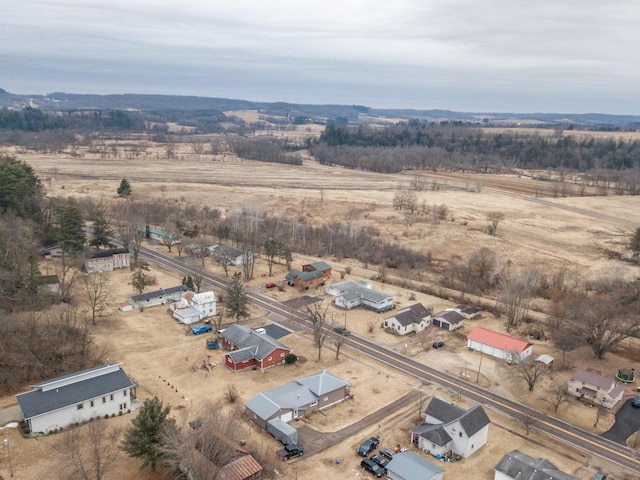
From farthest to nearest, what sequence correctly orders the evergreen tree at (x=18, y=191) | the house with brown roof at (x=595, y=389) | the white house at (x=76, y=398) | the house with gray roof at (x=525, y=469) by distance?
the evergreen tree at (x=18, y=191), the house with brown roof at (x=595, y=389), the white house at (x=76, y=398), the house with gray roof at (x=525, y=469)

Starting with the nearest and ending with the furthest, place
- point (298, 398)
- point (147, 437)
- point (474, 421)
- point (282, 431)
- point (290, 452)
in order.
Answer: point (147, 437) → point (290, 452) → point (282, 431) → point (474, 421) → point (298, 398)

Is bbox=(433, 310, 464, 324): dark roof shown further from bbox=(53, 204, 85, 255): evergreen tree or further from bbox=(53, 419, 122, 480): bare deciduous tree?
bbox=(53, 204, 85, 255): evergreen tree

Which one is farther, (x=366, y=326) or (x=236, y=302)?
(x=366, y=326)

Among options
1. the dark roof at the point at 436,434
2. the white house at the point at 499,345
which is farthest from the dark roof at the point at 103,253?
the dark roof at the point at 436,434

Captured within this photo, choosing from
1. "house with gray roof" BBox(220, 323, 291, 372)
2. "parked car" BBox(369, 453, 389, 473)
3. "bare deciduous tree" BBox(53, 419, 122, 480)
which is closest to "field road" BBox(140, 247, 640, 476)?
"house with gray roof" BBox(220, 323, 291, 372)

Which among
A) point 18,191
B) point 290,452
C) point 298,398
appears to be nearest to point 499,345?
point 298,398

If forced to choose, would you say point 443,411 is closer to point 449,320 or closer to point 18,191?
point 449,320

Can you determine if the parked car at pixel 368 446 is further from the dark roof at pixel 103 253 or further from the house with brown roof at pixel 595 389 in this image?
the dark roof at pixel 103 253
